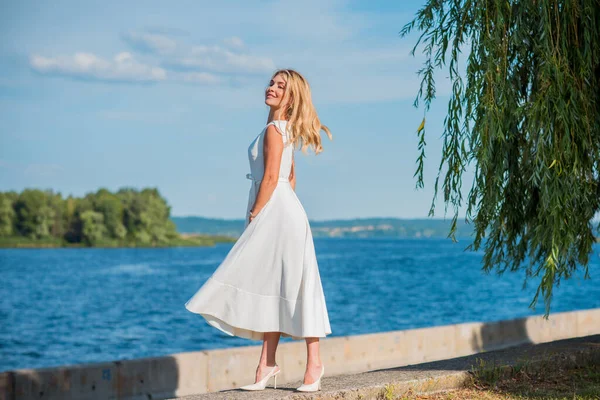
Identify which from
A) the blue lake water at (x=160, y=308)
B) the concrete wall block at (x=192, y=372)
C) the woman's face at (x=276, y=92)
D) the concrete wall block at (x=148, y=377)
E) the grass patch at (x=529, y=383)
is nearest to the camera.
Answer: the woman's face at (x=276, y=92)

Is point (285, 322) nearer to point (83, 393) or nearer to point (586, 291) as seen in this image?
point (83, 393)

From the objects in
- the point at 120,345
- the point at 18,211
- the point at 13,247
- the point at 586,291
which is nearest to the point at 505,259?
the point at 120,345

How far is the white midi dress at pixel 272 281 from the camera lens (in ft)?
15.9

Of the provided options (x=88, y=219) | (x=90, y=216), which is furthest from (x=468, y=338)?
(x=88, y=219)

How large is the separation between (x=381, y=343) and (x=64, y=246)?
148 meters

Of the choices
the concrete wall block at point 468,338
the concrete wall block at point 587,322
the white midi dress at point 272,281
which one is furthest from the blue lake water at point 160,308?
the white midi dress at point 272,281

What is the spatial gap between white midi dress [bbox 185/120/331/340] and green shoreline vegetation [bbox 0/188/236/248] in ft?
Result: 423

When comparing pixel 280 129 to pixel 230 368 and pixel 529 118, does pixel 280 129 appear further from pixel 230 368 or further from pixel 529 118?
pixel 230 368

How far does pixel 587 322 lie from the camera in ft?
43.5

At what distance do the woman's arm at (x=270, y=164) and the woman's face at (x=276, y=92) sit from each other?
0.19m

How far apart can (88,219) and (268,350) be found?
139 metres

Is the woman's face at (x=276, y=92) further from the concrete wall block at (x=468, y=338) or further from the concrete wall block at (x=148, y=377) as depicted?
the concrete wall block at (x=468, y=338)

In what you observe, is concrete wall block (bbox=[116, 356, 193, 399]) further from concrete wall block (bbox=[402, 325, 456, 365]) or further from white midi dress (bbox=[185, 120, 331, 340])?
concrete wall block (bbox=[402, 325, 456, 365])

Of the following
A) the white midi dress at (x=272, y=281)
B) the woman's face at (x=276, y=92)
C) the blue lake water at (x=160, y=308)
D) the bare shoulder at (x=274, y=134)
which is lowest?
the blue lake water at (x=160, y=308)
